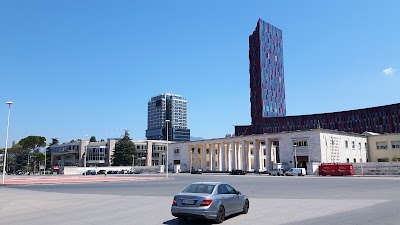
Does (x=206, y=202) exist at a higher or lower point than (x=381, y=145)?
lower

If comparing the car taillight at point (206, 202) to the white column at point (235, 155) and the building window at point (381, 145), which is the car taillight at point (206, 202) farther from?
the building window at point (381, 145)

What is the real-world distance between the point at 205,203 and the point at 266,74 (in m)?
144

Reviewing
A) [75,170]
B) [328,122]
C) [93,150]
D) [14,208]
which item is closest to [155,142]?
[93,150]

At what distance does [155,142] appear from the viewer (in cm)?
15012

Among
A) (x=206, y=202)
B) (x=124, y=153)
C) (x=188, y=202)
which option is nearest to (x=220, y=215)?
(x=206, y=202)

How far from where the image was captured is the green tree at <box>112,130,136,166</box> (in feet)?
412

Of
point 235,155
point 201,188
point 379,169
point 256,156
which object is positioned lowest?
point 379,169

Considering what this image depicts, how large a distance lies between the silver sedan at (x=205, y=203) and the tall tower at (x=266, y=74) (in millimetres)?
136432

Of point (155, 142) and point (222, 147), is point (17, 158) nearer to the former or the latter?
point (155, 142)

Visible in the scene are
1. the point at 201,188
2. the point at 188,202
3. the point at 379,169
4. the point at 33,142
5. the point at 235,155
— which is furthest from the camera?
the point at 33,142

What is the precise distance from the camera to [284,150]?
7912cm

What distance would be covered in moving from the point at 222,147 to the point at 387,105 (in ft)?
204

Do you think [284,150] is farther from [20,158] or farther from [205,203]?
[20,158]

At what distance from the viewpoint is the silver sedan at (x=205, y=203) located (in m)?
11.7
